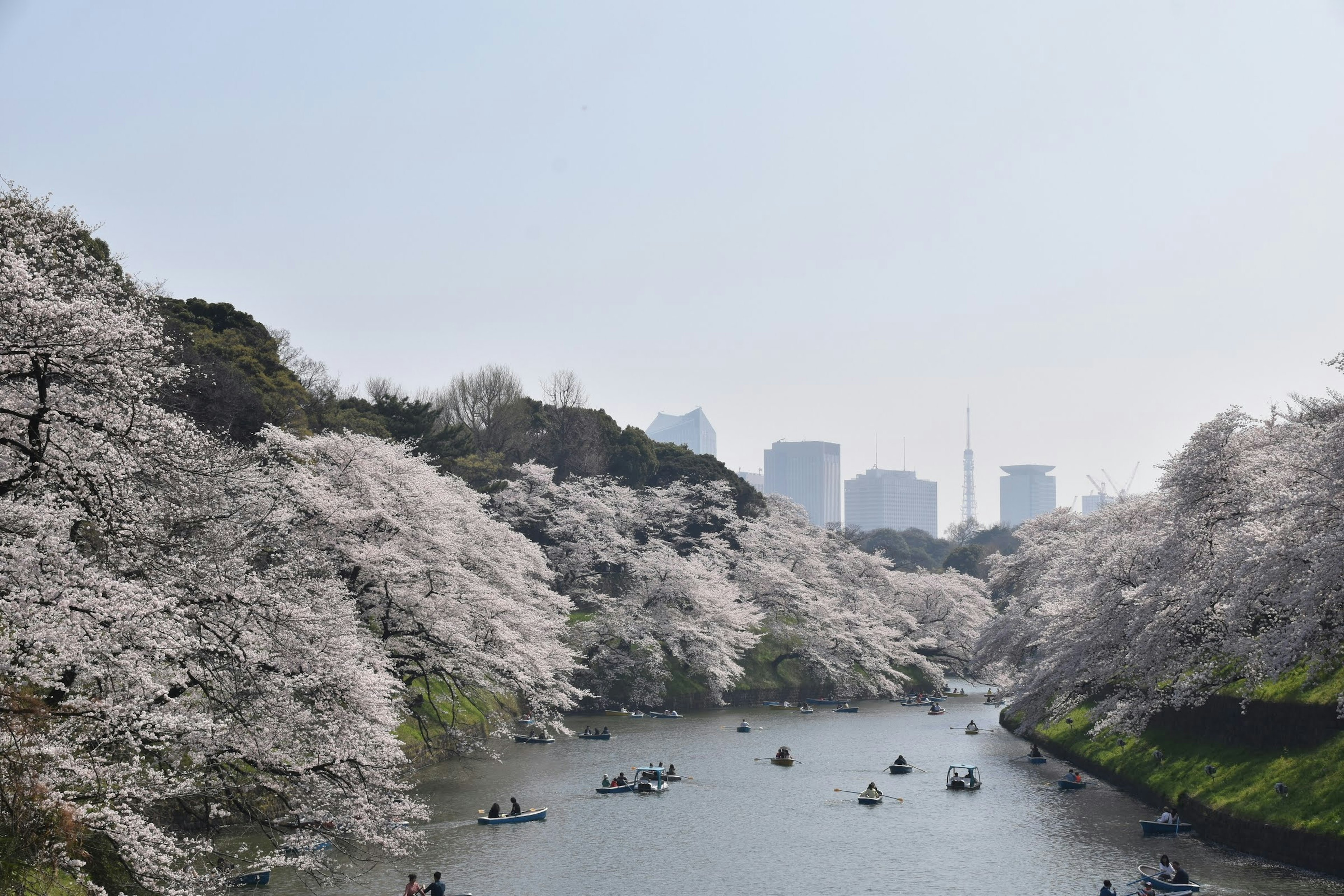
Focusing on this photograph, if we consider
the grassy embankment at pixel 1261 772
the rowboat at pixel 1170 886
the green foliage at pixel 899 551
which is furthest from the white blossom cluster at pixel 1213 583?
the green foliage at pixel 899 551

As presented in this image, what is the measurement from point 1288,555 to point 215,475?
93.9 ft

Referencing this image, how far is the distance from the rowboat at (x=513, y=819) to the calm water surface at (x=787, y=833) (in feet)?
1.02

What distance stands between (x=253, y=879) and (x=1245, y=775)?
28.8m

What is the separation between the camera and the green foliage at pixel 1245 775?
27.2 m

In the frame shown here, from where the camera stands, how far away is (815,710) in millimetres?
71750

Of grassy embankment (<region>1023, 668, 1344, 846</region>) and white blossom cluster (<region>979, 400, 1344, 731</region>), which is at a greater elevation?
white blossom cluster (<region>979, 400, 1344, 731</region>)

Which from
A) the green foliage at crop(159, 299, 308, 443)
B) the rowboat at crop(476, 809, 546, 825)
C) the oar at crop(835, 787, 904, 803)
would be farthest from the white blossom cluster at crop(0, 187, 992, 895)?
the oar at crop(835, 787, 904, 803)

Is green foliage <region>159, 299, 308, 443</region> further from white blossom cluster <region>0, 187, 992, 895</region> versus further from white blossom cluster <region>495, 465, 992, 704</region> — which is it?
white blossom cluster <region>495, 465, 992, 704</region>

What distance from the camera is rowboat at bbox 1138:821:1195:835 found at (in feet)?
105

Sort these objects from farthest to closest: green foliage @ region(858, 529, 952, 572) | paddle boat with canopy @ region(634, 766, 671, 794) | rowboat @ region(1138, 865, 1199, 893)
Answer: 1. green foliage @ region(858, 529, 952, 572)
2. paddle boat with canopy @ region(634, 766, 671, 794)
3. rowboat @ region(1138, 865, 1199, 893)

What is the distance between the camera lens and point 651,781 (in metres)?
42.6

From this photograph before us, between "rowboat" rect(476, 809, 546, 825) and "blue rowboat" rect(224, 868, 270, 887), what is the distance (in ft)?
28.8

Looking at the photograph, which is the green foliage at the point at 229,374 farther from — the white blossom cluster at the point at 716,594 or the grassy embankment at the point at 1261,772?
the grassy embankment at the point at 1261,772

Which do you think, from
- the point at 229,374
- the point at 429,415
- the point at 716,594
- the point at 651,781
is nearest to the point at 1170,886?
the point at 651,781
